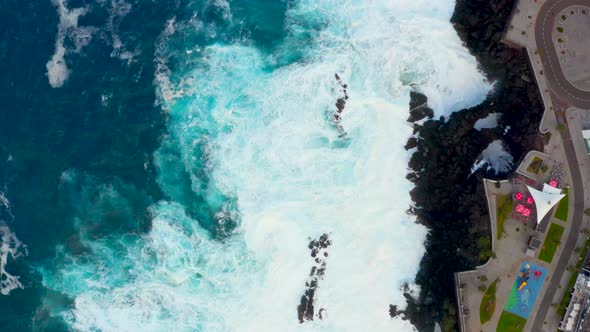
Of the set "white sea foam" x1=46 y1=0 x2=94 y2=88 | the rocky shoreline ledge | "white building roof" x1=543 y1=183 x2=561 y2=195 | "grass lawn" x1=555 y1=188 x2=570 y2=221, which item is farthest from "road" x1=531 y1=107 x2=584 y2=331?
"white sea foam" x1=46 y1=0 x2=94 y2=88

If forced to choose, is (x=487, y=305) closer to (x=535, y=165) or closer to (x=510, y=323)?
(x=510, y=323)

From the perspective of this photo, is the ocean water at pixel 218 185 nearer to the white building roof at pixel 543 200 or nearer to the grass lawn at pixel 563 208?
the white building roof at pixel 543 200

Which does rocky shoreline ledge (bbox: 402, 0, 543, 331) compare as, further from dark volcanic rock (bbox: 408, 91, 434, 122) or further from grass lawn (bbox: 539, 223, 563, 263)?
grass lawn (bbox: 539, 223, 563, 263)

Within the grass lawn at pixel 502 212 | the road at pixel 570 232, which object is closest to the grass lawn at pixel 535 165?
the road at pixel 570 232

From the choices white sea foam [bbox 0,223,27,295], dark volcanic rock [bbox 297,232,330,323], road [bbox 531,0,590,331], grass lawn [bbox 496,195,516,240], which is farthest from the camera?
white sea foam [bbox 0,223,27,295]

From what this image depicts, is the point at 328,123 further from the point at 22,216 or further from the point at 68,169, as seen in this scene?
the point at 22,216

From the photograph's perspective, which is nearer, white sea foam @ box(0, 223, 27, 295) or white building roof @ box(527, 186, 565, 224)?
white building roof @ box(527, 186, 565, 224)
